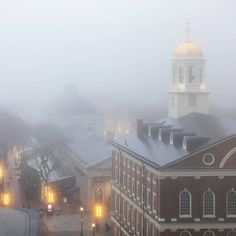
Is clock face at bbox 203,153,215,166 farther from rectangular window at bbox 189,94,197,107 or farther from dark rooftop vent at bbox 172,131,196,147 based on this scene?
rectangular window at bbox 189,94,197,107

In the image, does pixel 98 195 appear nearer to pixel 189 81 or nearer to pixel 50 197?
pixel 50 197

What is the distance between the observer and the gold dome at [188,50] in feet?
177

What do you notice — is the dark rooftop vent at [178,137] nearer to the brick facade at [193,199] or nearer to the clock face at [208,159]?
the brick facade at [193,199]

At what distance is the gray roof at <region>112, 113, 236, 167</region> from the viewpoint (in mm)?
39344

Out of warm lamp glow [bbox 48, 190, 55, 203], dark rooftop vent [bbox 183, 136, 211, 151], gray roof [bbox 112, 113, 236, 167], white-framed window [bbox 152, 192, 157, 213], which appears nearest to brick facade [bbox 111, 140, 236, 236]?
white-framed window [bbox 152, 192, 157, 213]

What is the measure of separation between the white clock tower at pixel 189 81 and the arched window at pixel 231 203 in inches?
619

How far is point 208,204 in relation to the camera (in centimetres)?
3866

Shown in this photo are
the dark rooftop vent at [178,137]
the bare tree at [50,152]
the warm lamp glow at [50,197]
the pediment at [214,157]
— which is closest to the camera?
the pediment at [214,157]

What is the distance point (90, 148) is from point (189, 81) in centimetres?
1780

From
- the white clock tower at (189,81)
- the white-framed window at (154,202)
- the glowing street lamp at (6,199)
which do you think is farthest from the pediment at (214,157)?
the glowing street lamp at (6,199)

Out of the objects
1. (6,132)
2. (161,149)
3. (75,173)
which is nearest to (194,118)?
(161,149)

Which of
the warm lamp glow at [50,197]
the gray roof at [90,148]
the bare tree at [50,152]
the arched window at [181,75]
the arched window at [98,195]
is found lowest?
the warm lamp glow at [50,197]

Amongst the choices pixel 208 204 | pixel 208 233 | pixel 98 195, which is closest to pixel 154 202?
pixel 208 204

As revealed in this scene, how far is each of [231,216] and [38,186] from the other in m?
31.8
